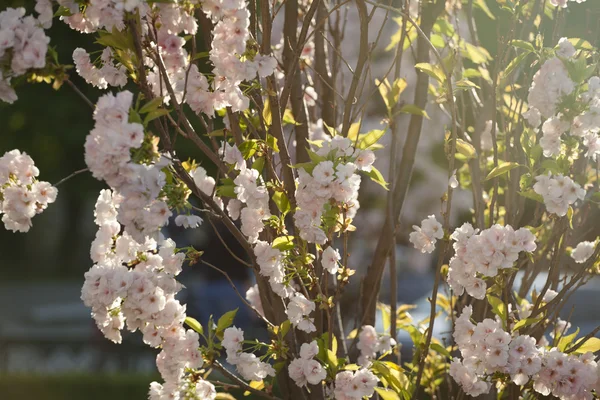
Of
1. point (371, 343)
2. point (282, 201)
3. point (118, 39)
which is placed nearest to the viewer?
point (118, 39)

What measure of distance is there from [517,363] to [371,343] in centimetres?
68

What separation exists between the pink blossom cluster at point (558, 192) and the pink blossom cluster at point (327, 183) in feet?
1.57

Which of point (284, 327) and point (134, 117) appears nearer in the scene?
point (134, 117)

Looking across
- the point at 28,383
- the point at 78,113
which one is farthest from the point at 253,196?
the point at 78,113

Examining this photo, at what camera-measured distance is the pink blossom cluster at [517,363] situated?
225cm

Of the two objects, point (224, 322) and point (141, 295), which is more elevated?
point (141, 295)

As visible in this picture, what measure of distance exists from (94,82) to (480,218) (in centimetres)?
133

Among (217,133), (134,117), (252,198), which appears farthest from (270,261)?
(134,117)

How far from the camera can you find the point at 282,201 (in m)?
2.31

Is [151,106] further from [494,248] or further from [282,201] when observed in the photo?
[494,248]

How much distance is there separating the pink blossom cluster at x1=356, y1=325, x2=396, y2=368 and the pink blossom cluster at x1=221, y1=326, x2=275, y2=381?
21.3 inches

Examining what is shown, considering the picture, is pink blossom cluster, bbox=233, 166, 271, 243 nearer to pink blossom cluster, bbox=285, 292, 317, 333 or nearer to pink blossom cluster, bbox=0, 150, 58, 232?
pink blossom cluster, bbox=285, 292, 317, 333

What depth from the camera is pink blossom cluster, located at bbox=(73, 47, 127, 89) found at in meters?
2.21

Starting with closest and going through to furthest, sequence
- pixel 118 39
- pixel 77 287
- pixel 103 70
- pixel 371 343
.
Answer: pixel 118 39
pixel 103 70
pixel 371 343
pixel 77 287
